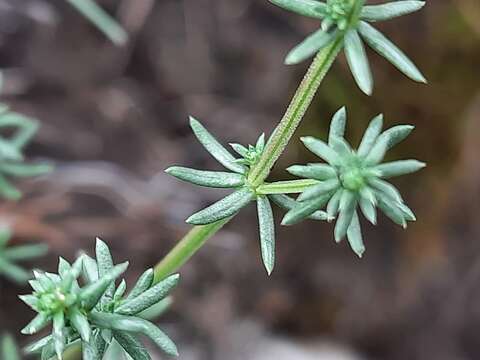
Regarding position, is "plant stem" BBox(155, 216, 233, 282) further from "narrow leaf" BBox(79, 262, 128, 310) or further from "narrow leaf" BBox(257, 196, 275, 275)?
"narrow leaf" BBox(79, 262, 128, 310)

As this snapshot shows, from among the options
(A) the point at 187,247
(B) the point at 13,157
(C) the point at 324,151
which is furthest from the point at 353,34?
(B) the point at 13,157

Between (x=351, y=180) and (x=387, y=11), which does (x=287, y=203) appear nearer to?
(x=351, y=180)

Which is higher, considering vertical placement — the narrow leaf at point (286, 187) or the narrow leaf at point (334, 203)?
the narrow leaf at point (286, 187)

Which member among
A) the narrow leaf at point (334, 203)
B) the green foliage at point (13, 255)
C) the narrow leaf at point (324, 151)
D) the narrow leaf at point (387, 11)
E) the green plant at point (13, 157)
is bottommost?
the narrow leaf at point (334, 203)

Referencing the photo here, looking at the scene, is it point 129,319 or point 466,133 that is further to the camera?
point 466,133

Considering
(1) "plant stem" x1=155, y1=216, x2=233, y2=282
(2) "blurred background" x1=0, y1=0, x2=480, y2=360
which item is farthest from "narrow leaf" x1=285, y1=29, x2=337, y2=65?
(2) "blurred background" x1=0, y1=0, x2=480, y2=360

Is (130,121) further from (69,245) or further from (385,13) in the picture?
(385,13)

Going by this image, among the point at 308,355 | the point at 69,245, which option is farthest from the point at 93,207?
the point at 308,355

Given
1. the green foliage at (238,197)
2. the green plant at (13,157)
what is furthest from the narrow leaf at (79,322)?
the green plant at (13,157)

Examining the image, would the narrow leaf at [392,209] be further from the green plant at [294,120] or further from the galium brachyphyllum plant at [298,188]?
the green plant at [294,120]
